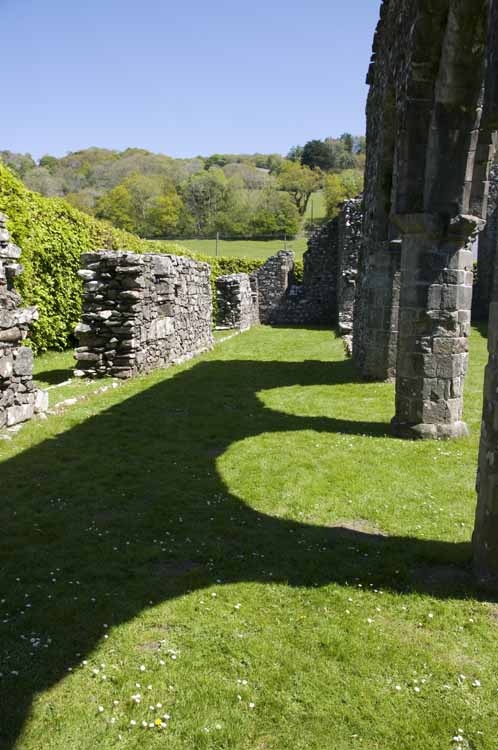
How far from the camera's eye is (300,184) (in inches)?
3329

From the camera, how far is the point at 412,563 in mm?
4570

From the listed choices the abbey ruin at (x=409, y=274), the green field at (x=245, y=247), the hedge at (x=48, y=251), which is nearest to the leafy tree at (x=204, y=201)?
the green field at (x=245, y=247)

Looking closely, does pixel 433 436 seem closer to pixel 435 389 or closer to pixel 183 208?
pixel 435 389

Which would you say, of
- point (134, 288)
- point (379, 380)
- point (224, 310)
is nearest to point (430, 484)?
point (379, 380)

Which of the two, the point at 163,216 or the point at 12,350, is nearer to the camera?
the point at 12,350

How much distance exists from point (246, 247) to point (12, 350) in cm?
4653

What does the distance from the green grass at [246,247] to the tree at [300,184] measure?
984 inches

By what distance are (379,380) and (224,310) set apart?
13104mm

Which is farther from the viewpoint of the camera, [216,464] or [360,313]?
[360,313]

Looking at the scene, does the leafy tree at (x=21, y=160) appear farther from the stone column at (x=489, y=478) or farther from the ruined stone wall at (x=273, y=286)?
the stone column at (x=489, y=478)

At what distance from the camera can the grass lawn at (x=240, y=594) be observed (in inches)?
116

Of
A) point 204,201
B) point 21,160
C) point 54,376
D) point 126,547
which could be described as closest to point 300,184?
point 204,201

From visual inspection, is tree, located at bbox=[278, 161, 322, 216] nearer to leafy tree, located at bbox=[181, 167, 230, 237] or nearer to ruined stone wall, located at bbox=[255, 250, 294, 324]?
leafy tree, located at bbox=[181, 167, 230, 237]

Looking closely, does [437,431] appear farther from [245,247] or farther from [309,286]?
[245,247]
